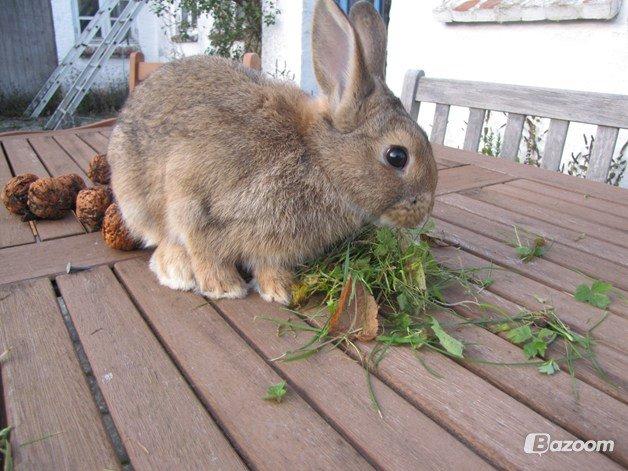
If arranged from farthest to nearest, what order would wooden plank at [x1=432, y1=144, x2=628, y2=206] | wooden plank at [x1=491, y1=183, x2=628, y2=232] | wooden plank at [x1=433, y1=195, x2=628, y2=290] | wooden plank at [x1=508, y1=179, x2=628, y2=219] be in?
1. wooden plank at [x1=432, y1=144, x2=628, y2=206]
2. wooden plank at [x1=508, y1=179, x2=628, y2=219]
3. wooden plank at [x1=491, y1=183, x2=628, y2=232]
4. wooden plank at [x1=433, y1=195, x2=628, y2=290]

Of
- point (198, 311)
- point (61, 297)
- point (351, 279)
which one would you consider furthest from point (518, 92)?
point (61, 297)

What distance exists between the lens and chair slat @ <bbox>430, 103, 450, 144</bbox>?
3523 millimetres

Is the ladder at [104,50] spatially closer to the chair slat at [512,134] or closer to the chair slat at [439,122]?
the chair slat at [439,122]

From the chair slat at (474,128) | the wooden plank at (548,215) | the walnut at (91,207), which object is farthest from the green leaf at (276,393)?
the chair slat at (474,128)

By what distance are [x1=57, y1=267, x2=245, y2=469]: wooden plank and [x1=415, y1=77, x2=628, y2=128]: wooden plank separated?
2515 millimetres

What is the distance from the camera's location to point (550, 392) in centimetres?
112

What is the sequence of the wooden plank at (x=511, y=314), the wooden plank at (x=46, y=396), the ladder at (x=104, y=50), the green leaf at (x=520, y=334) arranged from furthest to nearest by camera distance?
the ladder at (x=104, y=50)
the green leaf at (x=520, y=334)
the wooden plank at (x=511, y=314)
the wooden plank at (x=46, y=396)

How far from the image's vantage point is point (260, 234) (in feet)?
4.90

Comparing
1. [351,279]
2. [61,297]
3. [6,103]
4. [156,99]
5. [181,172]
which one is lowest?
[6,103]

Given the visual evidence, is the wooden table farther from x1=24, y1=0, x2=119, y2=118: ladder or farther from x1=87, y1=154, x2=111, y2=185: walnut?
x1=24, y1=0, x2=119, y2=118: ladder

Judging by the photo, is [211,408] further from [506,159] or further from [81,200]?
[506,159]

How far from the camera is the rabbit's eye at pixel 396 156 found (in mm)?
1538

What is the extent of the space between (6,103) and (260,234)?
10.0m

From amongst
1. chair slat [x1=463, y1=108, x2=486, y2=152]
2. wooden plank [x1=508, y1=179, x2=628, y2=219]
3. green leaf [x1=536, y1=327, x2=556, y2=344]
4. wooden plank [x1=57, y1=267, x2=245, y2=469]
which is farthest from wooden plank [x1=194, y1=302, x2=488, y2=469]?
chair slat [x1=463, y1=108, x2=486, y2=152]
